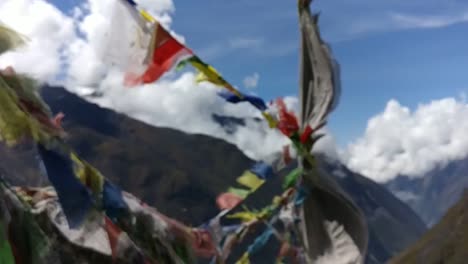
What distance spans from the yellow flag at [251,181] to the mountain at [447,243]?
118 meters

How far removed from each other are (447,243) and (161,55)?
13919 cm

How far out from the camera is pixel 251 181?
816cm

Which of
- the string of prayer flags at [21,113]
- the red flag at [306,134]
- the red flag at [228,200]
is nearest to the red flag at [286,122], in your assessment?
the red flag at [306,134]

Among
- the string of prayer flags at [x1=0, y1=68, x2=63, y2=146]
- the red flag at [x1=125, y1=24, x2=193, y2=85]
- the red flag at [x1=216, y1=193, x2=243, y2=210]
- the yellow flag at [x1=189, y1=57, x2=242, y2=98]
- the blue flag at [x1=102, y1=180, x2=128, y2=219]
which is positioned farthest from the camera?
the red flag at [x1=216, y1=193, x2=243, y2=210]

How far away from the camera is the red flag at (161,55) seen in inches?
220

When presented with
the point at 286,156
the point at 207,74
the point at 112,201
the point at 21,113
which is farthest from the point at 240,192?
the point at 21,113

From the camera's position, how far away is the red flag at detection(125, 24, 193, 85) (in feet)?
18.3

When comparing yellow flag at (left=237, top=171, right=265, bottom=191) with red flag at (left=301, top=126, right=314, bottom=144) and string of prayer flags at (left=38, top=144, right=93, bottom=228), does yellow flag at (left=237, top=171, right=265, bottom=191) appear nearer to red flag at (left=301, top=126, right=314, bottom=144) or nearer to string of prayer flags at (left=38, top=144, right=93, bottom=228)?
red flag at (left=301, top=126, right=314, bottom=144)

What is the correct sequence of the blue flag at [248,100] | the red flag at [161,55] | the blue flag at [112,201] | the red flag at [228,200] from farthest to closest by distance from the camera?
1. the red flag at [228,200]
2. the blue flag at [248,100]
3. the red flag at [161,55]
4. the blue flag at [112,201]

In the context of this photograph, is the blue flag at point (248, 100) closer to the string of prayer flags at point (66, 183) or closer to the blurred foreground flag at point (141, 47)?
the blurred foreground flag at point (141, 47)

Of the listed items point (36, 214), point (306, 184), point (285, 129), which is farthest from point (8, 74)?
point (306, 184)

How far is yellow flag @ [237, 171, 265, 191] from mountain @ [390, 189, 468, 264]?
118 metres

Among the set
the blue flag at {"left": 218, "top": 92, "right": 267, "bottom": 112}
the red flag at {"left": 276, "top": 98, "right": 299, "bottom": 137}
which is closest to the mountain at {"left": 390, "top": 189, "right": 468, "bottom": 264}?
the red flag at {"left": 276, "top": 98, "right": 299, "bottom": 137}

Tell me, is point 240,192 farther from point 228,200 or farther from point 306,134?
point 306,134
